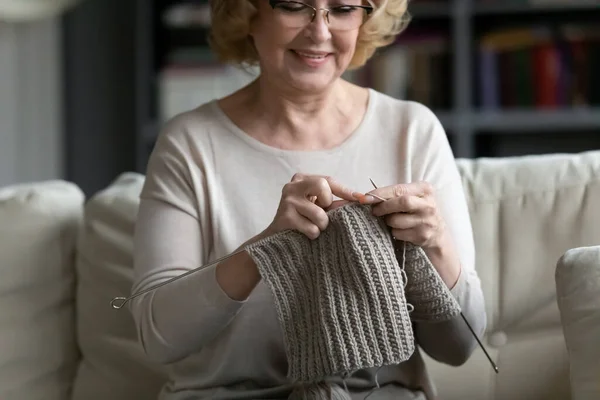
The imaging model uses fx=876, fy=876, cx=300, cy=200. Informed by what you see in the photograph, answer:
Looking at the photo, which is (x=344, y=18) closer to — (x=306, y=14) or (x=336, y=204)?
(x=306, y=14)

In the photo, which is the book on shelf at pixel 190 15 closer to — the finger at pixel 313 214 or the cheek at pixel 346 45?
the cheek at pixel 346 45

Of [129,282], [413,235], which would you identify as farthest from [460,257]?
[129,282]

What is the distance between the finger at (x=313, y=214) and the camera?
1.16 meters

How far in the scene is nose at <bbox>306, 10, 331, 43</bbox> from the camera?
4.38ft

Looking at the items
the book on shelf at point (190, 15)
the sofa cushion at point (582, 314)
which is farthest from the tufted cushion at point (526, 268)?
the book on shelf at point (190, 15)

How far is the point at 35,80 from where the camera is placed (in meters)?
3.29

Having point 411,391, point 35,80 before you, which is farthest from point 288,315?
point 35,80

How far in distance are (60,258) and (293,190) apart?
26.6 inches

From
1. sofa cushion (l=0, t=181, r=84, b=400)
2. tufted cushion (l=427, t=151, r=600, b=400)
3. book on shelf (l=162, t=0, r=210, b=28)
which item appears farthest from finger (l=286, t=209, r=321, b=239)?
book on shelf (l=162, t=0, r=210, b=28)

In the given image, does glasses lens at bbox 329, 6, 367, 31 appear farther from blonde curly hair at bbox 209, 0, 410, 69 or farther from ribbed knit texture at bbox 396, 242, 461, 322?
ribbed knit texture at bbox 396, 242, 461, 322

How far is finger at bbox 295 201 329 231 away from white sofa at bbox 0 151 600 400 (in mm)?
485

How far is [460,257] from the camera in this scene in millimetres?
1345

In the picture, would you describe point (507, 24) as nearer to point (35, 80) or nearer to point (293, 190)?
point (35, 80)

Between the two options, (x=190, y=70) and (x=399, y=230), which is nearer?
(x=399, y=230)
